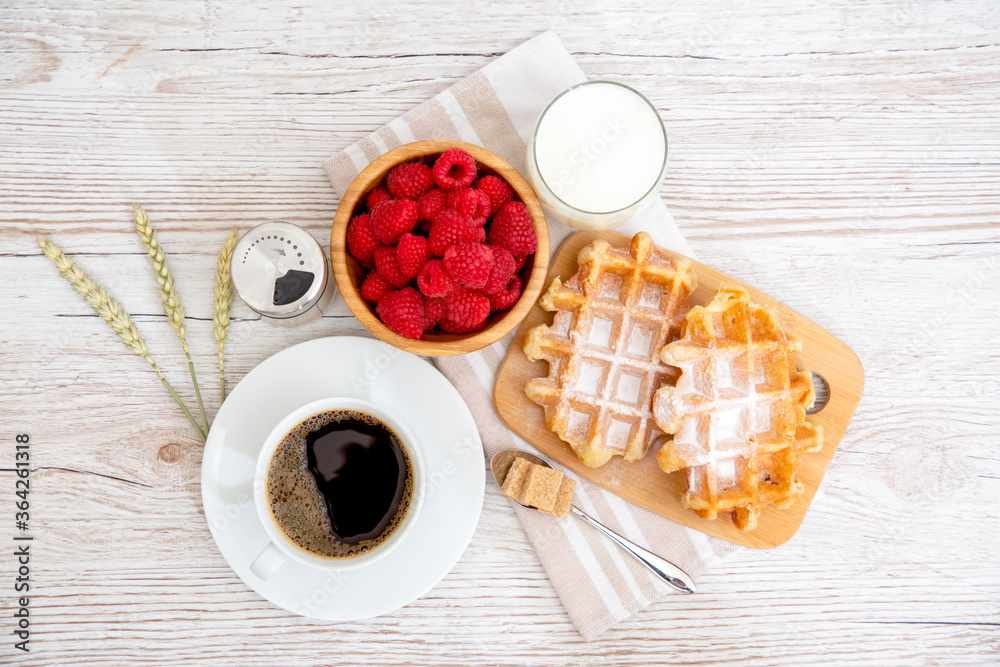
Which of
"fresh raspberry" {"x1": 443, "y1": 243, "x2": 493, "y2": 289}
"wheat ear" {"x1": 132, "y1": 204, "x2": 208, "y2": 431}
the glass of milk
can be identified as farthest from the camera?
"wheat ear" {"x1": 132, "y1": 204, "x2": 208, "y2": 431}

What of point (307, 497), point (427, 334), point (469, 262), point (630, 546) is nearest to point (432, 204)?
point (469, 262)

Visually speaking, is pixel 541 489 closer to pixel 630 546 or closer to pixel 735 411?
pixel 630 546

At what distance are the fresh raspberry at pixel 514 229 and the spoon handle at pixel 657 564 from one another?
0.76m

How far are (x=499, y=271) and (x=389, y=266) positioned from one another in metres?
0.24

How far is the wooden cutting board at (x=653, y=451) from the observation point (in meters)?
1.63

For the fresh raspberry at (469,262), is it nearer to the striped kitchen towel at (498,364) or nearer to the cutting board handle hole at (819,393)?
the striped kitchen towel at (498,364)

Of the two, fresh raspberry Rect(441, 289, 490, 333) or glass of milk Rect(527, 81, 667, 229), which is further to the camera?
glass of milk Rect(527, 81, 667, 229)

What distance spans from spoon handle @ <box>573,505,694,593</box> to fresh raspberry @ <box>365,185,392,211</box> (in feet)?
3.14

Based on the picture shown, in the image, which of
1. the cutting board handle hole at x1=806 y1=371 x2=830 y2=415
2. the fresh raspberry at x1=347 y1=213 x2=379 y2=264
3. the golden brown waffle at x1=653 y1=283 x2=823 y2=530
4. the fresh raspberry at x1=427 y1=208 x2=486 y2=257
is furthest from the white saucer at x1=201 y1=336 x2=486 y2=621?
the cutting board handle hole at x1=806 y1=371 x2=830 y2=415

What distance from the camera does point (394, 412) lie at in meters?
1.55

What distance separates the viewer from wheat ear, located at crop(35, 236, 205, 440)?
162cm

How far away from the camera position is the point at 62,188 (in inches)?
67.0

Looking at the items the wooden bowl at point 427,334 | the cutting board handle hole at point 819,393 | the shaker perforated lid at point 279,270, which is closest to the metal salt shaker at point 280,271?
the shaker perforated lid at point 279,270

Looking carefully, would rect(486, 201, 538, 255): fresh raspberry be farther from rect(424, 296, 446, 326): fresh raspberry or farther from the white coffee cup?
the white coffee cup
